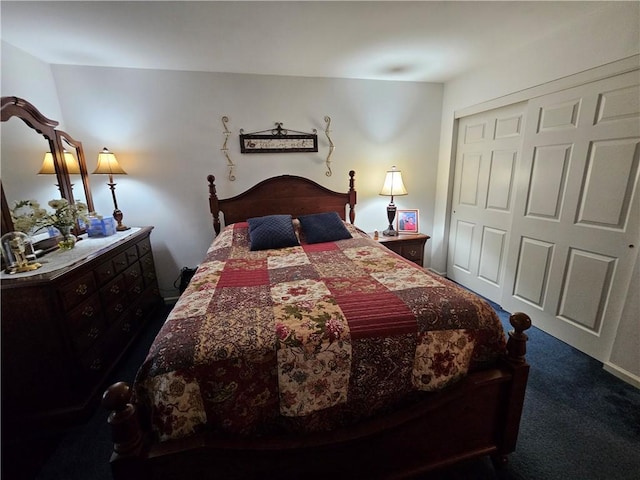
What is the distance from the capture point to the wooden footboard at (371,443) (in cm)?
92

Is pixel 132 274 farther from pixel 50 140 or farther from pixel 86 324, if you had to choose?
pixel 50 140

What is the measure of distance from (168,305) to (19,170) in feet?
5.51

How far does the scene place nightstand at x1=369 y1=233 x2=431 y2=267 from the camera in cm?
294

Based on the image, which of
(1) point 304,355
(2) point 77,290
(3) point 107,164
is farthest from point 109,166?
(1) point 304,355

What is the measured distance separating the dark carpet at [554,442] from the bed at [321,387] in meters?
0.19

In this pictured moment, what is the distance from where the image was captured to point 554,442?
56.3 inches

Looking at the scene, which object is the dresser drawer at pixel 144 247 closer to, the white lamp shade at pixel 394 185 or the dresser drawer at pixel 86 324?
the dresser drawer at pixel 86 324

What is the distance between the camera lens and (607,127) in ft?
5.91

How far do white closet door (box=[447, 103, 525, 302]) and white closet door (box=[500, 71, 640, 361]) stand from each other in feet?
0.56

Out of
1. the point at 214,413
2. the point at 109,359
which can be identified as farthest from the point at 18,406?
the point at 214,413

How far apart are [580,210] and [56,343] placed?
346 centimetres

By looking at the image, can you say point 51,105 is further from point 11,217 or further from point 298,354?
point 298,354

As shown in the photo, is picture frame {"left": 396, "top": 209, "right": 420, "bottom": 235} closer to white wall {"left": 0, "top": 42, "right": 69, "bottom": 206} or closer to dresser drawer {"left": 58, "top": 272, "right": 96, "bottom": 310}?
dresser drawer {"left": 58, "top": 272, "right": 96, "bottom": 310}

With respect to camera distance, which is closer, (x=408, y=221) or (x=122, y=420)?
(x=122, y=420)
